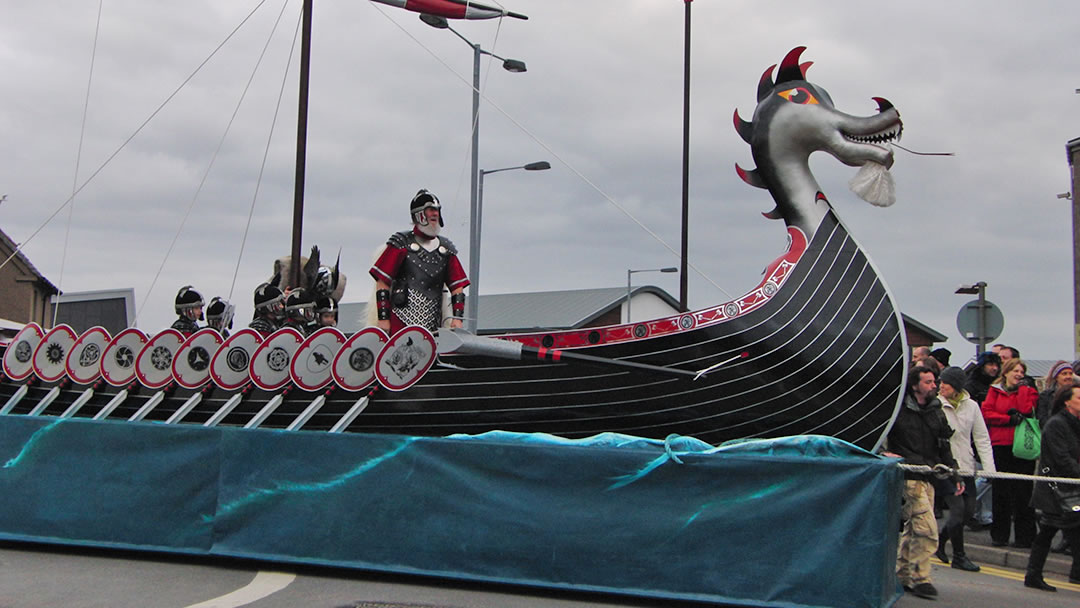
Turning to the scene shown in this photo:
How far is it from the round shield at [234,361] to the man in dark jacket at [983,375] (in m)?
6.55

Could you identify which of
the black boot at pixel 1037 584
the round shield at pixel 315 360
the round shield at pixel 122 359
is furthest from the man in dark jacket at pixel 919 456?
the round shield at pixel 122 359

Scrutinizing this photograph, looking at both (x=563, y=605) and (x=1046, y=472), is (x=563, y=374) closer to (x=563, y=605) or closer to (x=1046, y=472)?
(x=563, y=605)

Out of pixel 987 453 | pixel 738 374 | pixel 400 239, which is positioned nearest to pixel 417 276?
pixel 400 239

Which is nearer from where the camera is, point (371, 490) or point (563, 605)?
point (563, 605)

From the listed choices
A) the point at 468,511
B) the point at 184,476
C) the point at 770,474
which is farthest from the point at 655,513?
the point at 184,476

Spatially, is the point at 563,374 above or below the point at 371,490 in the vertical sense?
above

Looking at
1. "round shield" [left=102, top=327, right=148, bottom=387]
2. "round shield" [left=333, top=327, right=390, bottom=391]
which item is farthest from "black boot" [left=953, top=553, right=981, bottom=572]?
"round shield" [left=102, top=327, right=148, bottom=387]

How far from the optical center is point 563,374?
291 inches

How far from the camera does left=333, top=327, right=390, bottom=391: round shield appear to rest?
25.1 ft

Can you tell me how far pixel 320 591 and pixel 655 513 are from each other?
196cm

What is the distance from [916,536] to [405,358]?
11.9ft

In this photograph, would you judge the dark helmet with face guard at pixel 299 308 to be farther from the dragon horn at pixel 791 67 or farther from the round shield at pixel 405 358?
the dragon horn at pixel 791 67

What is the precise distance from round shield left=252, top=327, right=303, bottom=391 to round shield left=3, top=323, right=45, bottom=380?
256cm

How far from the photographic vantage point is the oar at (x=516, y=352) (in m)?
7.13
